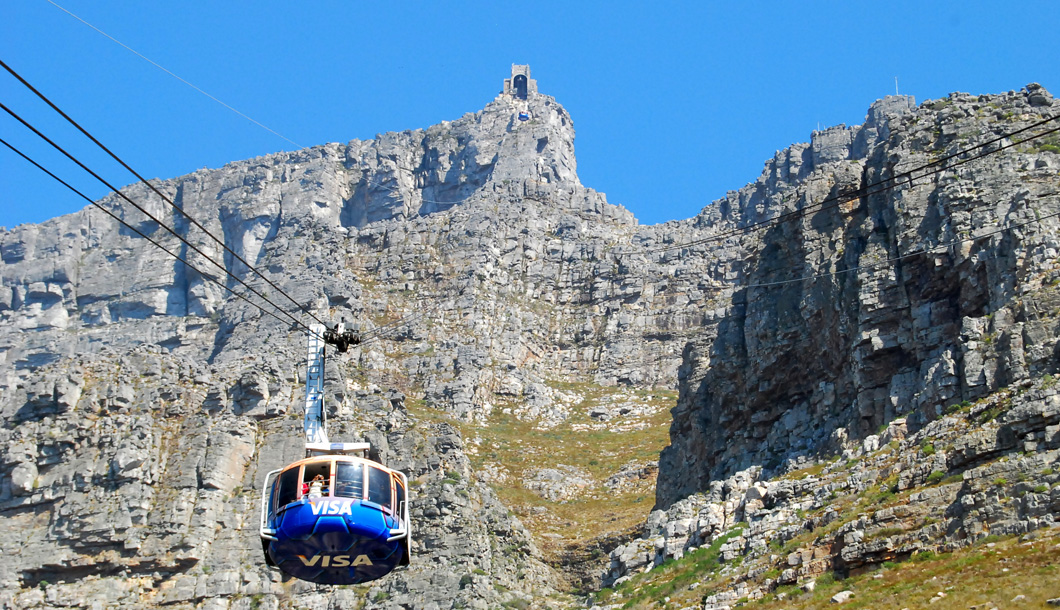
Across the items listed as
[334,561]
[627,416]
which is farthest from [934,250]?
[627,416]

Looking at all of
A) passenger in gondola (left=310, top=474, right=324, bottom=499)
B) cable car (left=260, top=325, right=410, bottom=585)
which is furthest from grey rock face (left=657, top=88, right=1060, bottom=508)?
passenger in gondola (left=310, top=474, right=324, bottom=499)

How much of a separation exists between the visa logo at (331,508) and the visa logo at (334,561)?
1716mm

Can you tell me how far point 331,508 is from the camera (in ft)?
127

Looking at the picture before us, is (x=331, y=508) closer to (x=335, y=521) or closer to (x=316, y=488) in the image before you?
(x=335, y=521)

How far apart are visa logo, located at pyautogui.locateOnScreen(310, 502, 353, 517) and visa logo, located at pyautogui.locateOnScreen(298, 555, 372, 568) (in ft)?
5.63

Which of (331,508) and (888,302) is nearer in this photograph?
(331,508)

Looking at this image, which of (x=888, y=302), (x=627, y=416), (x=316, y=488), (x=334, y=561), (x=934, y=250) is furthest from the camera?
(x=627, y=416)

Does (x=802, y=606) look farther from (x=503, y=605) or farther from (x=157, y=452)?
(x=157, y=452)

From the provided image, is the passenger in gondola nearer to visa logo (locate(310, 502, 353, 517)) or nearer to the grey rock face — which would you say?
visa logo (locate(310, 502, 353, 517))

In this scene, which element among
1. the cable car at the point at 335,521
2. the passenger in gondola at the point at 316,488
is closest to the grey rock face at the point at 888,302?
the cable car at the point at 335,521

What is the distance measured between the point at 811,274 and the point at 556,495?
35.9m

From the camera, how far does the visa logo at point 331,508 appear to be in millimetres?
38750

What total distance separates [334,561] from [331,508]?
7.08 feet

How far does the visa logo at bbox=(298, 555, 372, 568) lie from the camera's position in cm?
3975
